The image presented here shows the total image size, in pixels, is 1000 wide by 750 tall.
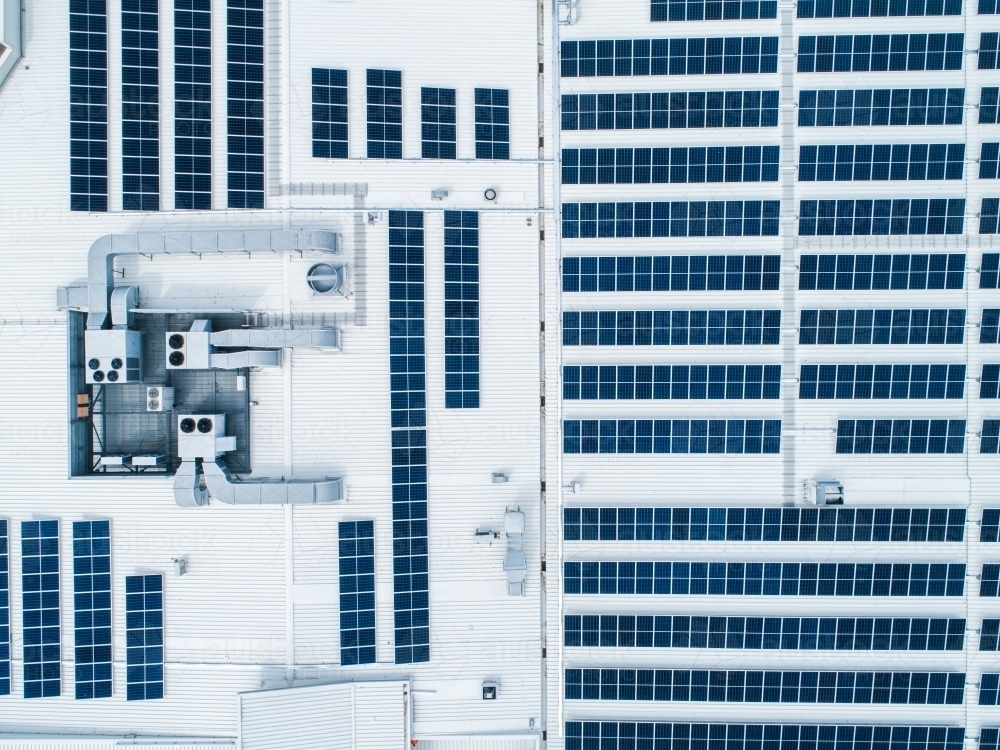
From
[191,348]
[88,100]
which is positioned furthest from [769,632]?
[88,100]

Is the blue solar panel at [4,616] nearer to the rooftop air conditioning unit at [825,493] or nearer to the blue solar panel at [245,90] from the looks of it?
the blue solar panel at [245,90]

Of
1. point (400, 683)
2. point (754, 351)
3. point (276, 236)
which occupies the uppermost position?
point (276, 236)

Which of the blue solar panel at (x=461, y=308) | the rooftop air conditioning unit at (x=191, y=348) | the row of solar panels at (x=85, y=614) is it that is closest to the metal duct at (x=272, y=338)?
the rooftop air conditioning unit at (x=191, y=348)

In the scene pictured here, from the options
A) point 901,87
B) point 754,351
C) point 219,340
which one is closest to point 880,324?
point 754,351

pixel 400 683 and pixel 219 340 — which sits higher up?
pixel 219 340

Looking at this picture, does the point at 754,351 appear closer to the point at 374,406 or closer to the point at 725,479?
the point at 725,479

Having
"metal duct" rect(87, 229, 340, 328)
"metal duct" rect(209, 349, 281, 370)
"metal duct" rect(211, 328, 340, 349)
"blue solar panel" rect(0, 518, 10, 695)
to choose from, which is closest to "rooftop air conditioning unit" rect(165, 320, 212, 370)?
"metal duct" rect(209, 349, 281, 370)

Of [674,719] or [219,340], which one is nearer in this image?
[219,340]
